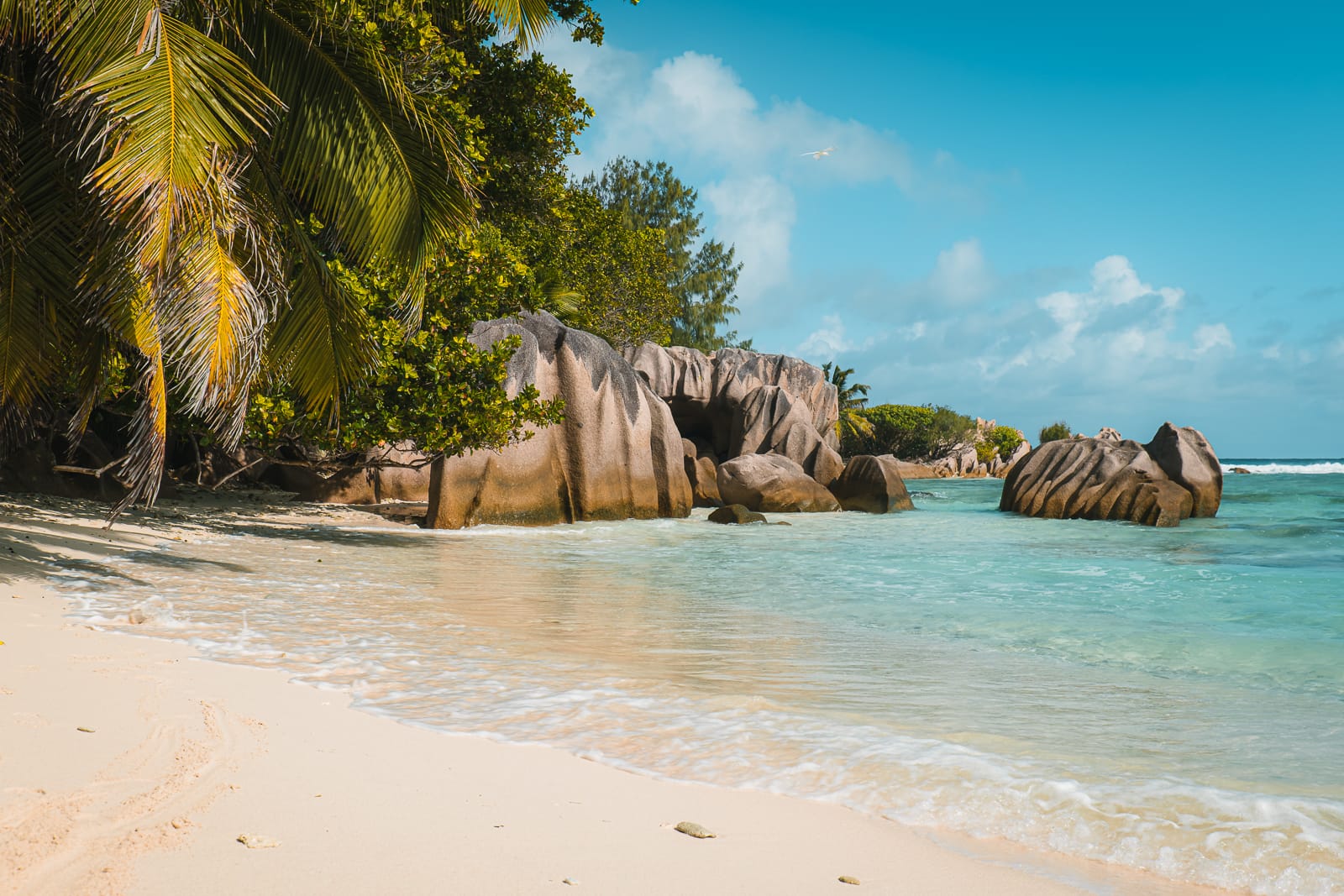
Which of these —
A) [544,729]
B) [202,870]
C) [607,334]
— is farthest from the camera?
[607,334]

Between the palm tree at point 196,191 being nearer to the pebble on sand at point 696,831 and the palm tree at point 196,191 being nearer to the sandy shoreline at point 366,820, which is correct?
the sandy shoreline at point 366,820

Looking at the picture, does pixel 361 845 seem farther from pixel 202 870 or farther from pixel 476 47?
pixel 476 47

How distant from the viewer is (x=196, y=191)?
561cm

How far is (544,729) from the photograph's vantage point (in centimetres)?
412

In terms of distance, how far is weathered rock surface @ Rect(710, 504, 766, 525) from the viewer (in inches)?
737

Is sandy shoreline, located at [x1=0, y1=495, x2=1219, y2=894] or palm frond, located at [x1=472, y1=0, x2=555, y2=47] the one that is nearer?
sandy shoreline, located at [x1=0, y1=495, x2=1219, y2=894]

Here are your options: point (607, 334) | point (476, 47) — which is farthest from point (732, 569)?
point (607, 334)

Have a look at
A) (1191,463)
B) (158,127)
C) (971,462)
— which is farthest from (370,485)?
(971,462)

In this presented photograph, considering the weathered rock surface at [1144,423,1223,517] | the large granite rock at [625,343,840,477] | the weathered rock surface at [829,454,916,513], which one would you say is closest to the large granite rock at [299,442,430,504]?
the weathered rock surface at [829,454,916,513]

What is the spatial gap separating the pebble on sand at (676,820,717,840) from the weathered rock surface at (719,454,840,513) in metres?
19.0

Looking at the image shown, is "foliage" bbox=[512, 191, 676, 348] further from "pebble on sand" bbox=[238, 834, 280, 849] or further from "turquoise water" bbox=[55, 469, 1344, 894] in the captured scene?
"pebble on sand" bbox=[238, 834, 280, 849]

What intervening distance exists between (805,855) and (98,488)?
47.1 ft

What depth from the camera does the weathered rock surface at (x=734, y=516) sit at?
18719mm

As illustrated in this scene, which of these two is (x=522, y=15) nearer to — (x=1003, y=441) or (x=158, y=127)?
(x=158, y=127)
